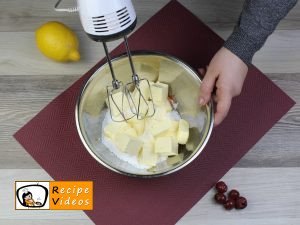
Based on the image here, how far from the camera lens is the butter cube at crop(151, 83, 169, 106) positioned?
28.0 inches

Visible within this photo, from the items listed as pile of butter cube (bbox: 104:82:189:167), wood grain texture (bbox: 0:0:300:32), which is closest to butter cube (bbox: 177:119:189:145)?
pile of butter cube (bbox: 104:82:189:167)

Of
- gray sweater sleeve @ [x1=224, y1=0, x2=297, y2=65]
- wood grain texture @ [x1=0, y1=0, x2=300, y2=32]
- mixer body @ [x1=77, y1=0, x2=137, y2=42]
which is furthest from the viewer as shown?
wood grain texture @ [x1=0, y1=0, x2=300, y2=32]

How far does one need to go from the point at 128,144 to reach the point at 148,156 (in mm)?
42

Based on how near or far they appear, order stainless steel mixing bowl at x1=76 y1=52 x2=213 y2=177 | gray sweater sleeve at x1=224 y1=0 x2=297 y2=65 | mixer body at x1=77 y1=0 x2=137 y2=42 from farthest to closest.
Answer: stainless steel mixing bowl at x1=76 y1=52 x2=213 y2=177
gray sweater sleeve at x1=224 y1=0 x2=297 y2=65
mixer body at x1=77 y1=0 x2=137 y2=42

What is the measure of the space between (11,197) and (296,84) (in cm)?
58

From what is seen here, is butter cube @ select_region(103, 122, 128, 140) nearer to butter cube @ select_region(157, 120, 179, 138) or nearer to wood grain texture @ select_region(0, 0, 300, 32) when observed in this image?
butter cube @ select_region(157, 120, 179, 138)

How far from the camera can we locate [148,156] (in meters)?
0.70

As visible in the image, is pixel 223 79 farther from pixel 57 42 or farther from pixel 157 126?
pixel 57 42

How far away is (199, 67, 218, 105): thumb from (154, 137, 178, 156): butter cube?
0.09 meters

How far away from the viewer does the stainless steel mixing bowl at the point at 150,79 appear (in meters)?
0.69

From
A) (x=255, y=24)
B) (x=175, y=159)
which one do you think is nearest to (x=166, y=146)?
(x=175, y=159)

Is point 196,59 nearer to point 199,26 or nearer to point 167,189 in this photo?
point 199,26

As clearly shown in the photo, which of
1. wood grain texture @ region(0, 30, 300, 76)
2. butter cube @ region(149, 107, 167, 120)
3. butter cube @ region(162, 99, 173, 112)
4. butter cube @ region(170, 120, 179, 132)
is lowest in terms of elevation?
butter cube @ region(170, 120, 179, 132)

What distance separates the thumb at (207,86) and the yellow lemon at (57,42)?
0.25 meters
